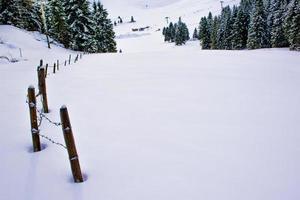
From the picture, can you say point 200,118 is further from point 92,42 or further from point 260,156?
point 92,42

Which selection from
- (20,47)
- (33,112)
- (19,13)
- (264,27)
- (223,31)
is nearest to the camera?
(33,112)

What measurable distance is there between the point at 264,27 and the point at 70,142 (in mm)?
57770

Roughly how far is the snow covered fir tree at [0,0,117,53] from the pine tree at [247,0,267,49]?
2865 cm

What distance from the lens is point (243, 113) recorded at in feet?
26.7

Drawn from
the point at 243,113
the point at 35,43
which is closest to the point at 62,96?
the point at 243,113

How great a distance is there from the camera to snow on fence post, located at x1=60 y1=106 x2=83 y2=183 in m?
4.21

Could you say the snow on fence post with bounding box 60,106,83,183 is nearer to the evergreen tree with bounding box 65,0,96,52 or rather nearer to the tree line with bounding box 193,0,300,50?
the evergreen tree with bounding box 65,0,96,52

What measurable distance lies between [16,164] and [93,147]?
1596 mm

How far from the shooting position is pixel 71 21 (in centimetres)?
4391

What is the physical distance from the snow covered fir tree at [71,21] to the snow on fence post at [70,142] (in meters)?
40.0

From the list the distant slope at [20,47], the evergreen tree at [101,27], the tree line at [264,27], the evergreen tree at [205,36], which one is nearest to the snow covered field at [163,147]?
the distant slope at [20,47]

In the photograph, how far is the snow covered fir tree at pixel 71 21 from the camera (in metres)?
42.1

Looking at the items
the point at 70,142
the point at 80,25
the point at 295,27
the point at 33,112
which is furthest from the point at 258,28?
the point at 70,142

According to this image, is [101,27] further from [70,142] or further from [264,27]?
[70,142]
